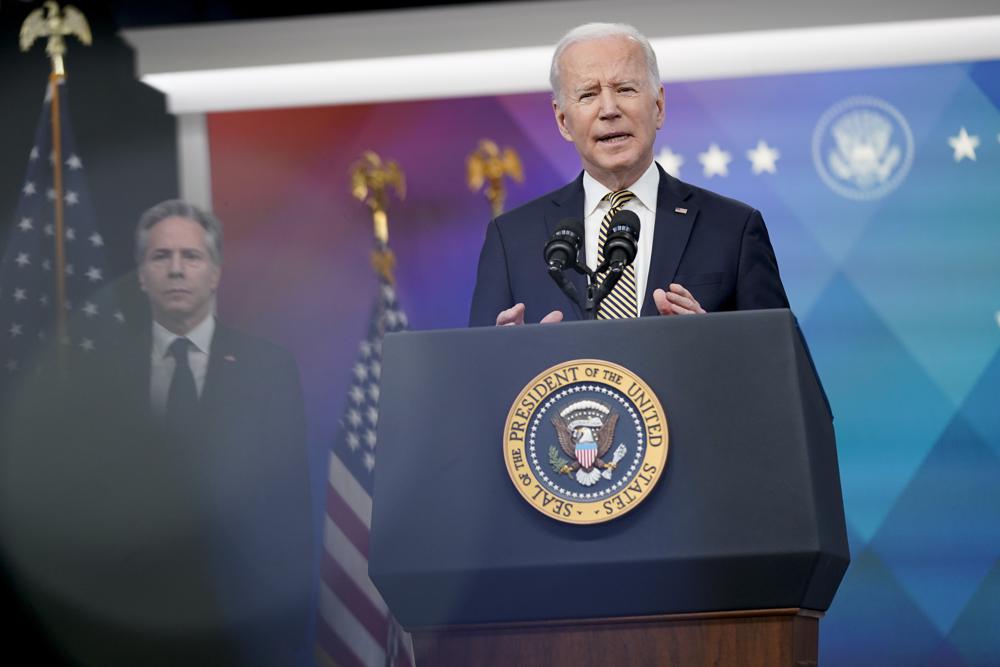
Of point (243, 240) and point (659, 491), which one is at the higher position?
point (243, 240)

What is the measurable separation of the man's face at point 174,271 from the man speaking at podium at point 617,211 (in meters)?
2.88

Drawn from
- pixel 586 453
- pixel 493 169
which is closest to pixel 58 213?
pixel 493 169

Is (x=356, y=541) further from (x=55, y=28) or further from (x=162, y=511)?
(x=55, y=28)

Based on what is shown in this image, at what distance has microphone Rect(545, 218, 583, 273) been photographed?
1882mm

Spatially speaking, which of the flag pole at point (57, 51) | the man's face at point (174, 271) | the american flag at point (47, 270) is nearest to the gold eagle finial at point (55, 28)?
the flag pole at point (57, 51)

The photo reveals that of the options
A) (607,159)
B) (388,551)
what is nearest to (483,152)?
(607,159)

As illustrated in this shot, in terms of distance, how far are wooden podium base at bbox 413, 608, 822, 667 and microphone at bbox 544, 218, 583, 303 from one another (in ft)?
1.59

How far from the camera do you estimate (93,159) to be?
204 inches

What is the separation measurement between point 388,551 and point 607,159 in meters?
0.97

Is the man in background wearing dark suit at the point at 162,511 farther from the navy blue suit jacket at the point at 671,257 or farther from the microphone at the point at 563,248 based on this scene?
the microphone at the point at 563,248

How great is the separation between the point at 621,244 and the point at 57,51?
147 inches

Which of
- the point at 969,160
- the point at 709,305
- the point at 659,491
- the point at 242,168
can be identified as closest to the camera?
the point at 659,491

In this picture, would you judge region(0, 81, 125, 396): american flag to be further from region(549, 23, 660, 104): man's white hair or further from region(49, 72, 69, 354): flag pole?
region(549, 23, 660, 104): man's white hair

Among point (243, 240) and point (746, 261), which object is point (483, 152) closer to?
point (243, 240)
